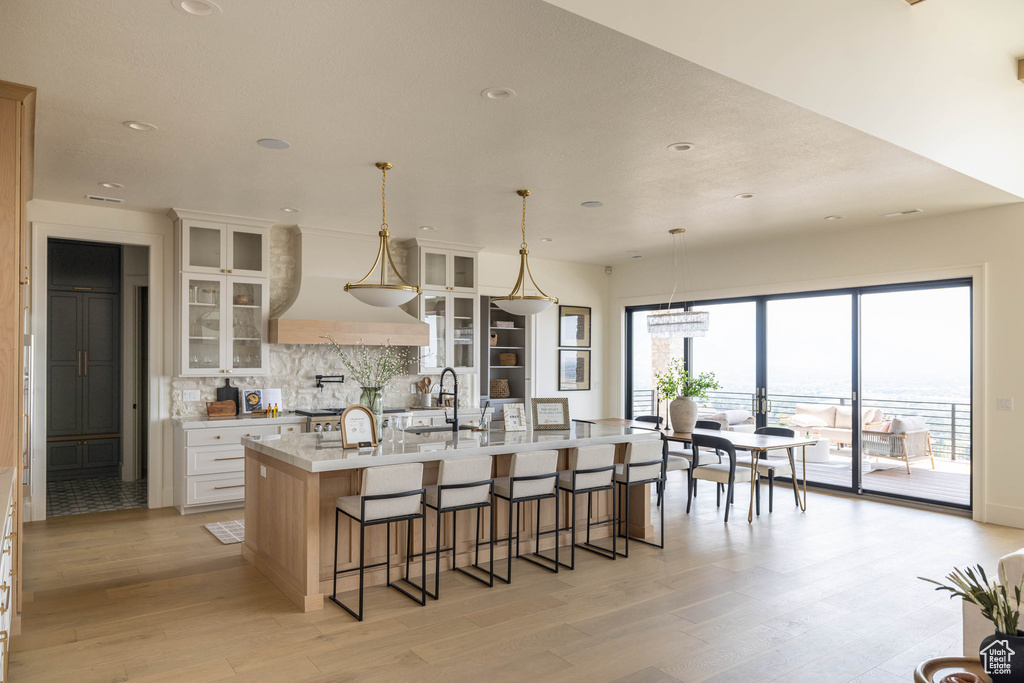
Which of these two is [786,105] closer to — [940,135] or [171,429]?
[940,135]

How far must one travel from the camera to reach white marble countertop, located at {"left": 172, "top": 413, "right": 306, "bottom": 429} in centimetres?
591

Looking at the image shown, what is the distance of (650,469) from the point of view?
4.79 metres

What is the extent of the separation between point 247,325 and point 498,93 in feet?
13.9

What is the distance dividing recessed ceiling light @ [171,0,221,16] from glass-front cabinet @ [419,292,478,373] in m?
5.02

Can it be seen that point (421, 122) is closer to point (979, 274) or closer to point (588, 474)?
point (588, 474)

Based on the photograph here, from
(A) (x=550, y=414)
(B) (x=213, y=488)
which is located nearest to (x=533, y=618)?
(A) (x=550, y=414)

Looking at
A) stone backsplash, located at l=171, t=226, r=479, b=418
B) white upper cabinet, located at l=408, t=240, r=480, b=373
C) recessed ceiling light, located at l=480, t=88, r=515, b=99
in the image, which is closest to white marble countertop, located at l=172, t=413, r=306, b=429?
stone backsplash, located at l=171, t=226, r=479, b=418

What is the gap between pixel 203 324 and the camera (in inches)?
246

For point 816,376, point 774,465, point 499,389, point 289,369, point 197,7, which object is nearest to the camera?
point 197,7

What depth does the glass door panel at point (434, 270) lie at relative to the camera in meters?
7.56

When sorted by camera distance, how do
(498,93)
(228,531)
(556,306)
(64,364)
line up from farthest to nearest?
(556,306) → (64,364) → (228,531) → (498,93)

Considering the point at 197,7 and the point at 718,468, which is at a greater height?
the point at 197,7

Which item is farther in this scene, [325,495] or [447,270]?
[447,270]

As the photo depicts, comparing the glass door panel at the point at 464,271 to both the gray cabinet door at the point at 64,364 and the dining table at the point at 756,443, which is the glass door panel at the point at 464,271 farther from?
the gray cabinet door at the point at 64,364
